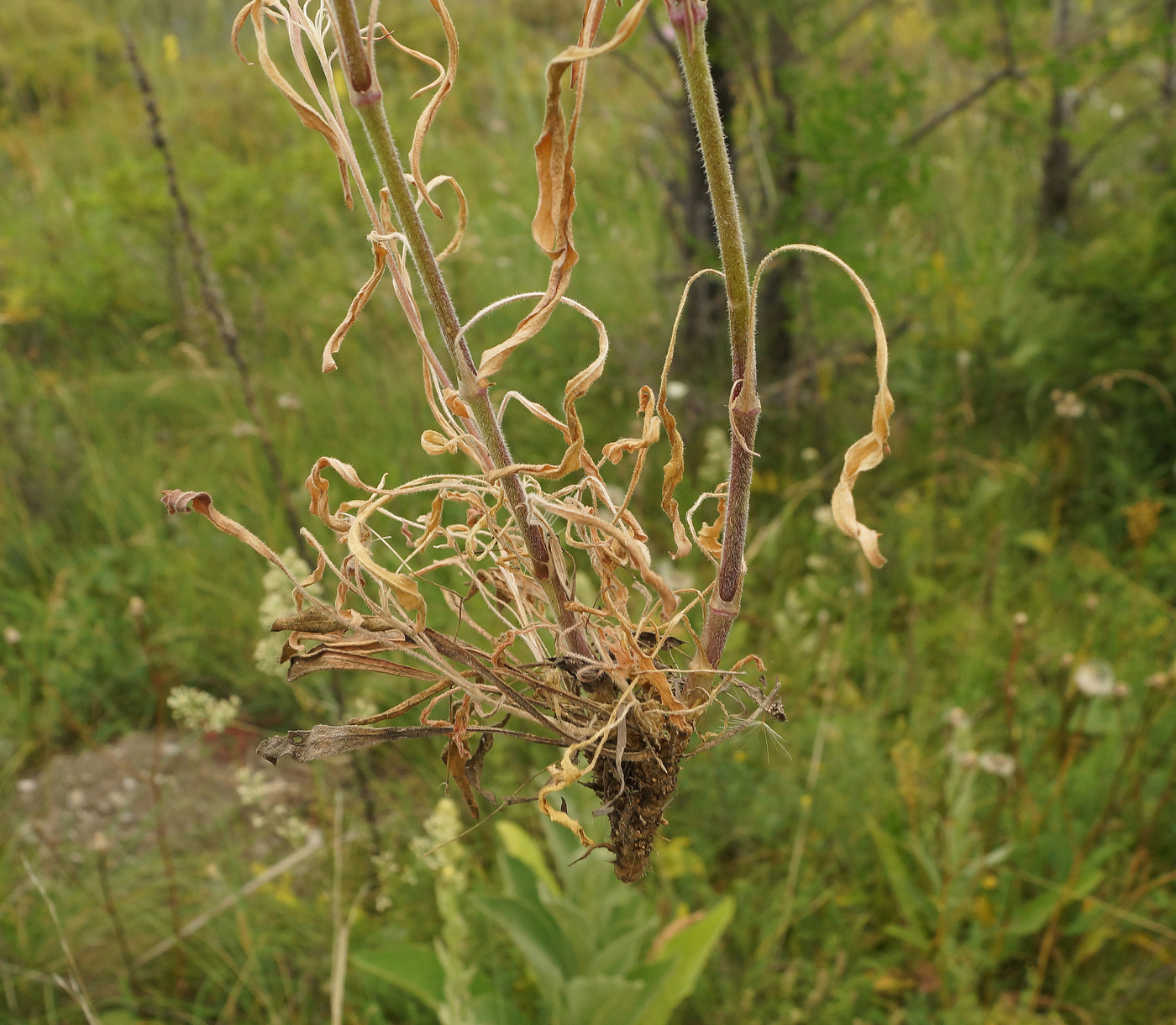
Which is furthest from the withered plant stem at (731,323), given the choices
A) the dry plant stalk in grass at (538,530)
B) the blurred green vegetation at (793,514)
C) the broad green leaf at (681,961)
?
the broad green leaf at (681,961)

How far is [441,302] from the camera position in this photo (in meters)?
0.41

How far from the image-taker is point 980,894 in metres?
1.94

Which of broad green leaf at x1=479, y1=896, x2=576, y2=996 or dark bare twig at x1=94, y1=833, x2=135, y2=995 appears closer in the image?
broad green leaf at x1=479, y1=896, x2=576, y2=996

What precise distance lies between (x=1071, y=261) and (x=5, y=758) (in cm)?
376

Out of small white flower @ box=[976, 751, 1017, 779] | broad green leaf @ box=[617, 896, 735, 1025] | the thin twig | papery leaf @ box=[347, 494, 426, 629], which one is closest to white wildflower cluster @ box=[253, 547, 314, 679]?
the thin twig

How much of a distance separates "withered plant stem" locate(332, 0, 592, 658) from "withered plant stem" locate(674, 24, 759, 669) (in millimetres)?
88

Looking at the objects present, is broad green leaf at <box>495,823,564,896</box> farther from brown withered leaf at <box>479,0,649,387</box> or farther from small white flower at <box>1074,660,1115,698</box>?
brown withered leaf at <box>479,0,649,387</box>

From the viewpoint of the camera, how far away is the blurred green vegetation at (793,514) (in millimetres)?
1885

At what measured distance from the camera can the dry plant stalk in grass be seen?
0.38m

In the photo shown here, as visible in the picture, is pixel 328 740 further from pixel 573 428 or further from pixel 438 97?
pixel 438 97

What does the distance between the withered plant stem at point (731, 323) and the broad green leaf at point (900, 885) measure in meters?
1.61

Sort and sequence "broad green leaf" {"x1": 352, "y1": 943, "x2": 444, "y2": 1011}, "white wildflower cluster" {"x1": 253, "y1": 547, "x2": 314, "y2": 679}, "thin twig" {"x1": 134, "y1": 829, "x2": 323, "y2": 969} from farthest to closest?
"thin twig" {"x1": 134, "y1": 829, "x2": 323, "y2": 969}
"broad green leaf" {"x1": 352, "y1": 943, "x2": 444, "y2": 1011}
"white wildflower cluster" {"x1": 253, "y1": 547, "x2": 314, "y2": 679}

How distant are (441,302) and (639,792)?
0.32 m

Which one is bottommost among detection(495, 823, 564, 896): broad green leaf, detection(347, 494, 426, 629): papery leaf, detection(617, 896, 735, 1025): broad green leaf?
detection(617, 896, 735, 1025): broad green leaf
